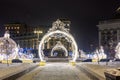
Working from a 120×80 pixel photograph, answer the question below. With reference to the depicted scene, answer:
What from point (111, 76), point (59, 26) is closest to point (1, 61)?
point (59, 26)

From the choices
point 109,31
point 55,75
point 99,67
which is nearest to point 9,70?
point 55,75

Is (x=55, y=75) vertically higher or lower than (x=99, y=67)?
lower

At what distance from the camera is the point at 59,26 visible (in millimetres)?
66125

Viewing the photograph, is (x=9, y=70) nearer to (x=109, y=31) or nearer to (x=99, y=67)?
(x=99, y=67)

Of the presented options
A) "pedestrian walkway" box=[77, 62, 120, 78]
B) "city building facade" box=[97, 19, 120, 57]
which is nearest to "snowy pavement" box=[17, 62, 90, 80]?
"pedestrian walkway" box=[77, 62, 120, 78]

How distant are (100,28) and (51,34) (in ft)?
352

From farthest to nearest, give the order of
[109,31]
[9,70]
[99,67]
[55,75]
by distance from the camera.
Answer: [109,31], [99,67], [9,70], [55,75]

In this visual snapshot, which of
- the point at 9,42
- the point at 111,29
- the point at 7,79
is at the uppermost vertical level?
the point at 111,29

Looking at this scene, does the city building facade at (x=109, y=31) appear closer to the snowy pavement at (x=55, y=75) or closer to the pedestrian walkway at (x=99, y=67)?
the pedestrian walkway at (x=99, y=67)

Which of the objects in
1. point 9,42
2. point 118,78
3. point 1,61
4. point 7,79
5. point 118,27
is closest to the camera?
point 118,78

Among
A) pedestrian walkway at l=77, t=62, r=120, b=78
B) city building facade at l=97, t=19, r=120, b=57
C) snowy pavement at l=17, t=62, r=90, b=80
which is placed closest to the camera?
pedestrian walkway at l=77, t=62, r=120, b=78

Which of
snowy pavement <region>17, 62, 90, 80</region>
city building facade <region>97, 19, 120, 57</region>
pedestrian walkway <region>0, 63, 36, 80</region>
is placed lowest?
snowy pavement <region>17, 62, 90, 80</region>

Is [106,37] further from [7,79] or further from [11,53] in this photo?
[7,79]

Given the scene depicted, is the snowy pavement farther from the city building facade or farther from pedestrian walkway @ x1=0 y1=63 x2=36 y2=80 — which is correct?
the city building facade
